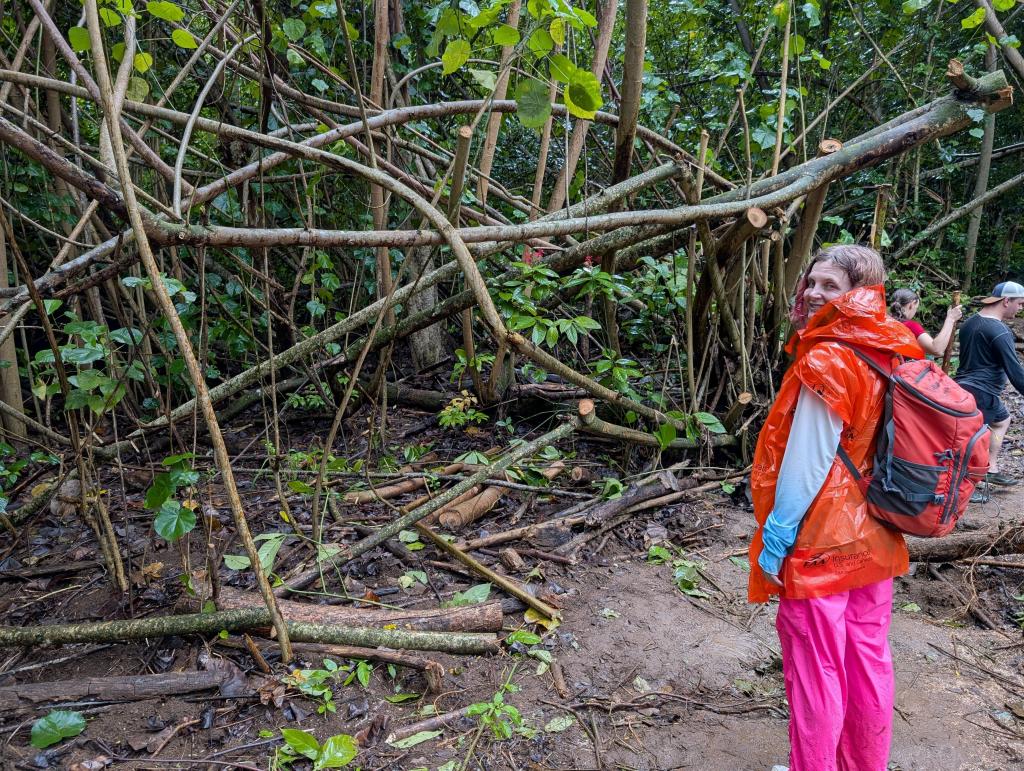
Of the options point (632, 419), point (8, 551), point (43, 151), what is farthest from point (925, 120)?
point (8, 551)

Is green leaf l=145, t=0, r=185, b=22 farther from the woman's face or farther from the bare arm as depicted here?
the bare arm

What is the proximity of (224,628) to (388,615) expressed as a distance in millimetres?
689

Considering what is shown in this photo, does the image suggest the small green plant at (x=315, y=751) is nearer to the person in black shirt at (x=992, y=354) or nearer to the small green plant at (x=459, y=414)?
the small green plant at (x=459, y=414)

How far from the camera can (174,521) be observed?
240cm

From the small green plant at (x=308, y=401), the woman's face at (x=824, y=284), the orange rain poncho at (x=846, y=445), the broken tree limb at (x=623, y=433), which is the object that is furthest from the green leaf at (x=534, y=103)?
the small green plant at (x=308, y=401)

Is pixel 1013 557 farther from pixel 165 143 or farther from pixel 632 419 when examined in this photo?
pixel 165 143

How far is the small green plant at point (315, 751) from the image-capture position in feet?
6.92

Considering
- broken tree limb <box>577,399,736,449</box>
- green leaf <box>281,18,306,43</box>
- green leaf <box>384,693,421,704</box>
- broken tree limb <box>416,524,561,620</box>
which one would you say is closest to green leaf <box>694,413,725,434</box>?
broken tree limb <box>577,399,736,449</box>

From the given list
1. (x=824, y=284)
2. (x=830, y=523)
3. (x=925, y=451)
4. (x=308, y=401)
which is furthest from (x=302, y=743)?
(x=308, y=401)

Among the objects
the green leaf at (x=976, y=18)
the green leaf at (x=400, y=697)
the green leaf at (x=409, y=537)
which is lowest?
the green leaf at (x=409, y=537)

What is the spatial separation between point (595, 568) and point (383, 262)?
8.67 feet

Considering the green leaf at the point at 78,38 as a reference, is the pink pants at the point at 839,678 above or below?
below

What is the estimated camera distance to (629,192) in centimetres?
377

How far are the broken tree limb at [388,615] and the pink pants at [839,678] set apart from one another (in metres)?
1.36
